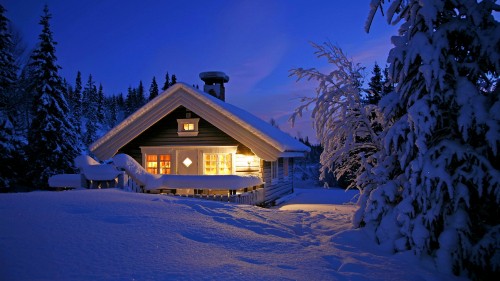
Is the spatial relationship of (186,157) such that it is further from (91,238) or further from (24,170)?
(24,170)

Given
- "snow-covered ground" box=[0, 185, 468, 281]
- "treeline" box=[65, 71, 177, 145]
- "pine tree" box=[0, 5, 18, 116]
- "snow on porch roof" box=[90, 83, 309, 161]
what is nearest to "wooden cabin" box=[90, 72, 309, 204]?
"snow on porch roof" box=[90, 83, 309, 161]

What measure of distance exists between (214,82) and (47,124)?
13.5 meters

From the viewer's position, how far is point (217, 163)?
53.0 ft

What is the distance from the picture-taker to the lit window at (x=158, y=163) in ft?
55.1

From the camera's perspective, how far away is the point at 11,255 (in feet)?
11.6

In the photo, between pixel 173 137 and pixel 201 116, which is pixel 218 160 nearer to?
pixel 201 116

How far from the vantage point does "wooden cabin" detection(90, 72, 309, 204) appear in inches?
599

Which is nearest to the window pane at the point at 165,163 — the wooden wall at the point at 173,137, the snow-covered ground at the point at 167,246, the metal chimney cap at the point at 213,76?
the wooden wall at the point at 173,137

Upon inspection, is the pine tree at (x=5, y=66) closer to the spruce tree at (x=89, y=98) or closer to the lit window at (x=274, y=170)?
the lit window at (x=274, y=170)

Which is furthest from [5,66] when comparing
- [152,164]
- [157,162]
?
[157,162]

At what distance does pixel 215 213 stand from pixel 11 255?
3.89m

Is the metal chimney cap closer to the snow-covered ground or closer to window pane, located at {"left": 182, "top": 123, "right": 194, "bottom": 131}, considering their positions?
window pane, located at {"left": 182, "top": 123, "right": 194, "bottom": 131}

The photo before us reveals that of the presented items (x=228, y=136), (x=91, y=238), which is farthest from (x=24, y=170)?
(x=91, y=238)

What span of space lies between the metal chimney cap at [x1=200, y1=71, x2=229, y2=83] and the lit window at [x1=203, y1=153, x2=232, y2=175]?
6681 millimetres
